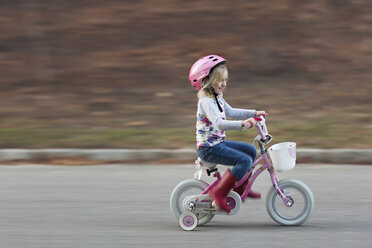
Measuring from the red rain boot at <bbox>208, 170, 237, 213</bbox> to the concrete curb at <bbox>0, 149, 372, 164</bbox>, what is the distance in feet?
10.4

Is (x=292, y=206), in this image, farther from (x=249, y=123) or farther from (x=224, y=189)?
(x=249, y=123)

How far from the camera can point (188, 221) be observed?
5426mm

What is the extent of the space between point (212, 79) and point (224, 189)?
0.89 metres

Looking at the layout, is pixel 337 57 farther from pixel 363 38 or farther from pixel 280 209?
pixel 280 209

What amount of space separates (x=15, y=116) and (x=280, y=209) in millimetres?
6235

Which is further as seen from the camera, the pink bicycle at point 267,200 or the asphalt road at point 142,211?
the pink bicycle at point 267,200

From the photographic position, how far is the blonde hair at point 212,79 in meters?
5.31

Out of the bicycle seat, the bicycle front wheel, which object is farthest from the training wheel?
the bicycle front wheel

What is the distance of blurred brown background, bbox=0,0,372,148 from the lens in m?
9.66

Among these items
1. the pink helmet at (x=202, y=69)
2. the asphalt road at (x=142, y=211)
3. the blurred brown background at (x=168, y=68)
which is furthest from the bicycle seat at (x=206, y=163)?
the blurred brown background at (x=168, y=68)

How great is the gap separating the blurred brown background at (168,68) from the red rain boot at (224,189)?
362 cm

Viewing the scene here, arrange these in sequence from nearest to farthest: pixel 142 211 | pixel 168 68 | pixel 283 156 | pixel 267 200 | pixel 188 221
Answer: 1. pixel 283 156
2. pixel 188 221
3. pixel 267 200
4. pixel 142 211
5. pixel 168 68

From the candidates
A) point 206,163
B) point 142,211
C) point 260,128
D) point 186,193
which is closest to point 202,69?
point 260,128

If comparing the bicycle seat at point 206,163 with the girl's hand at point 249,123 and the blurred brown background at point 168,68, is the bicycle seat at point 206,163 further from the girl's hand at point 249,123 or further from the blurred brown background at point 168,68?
the blurred brown background at point 168,68
